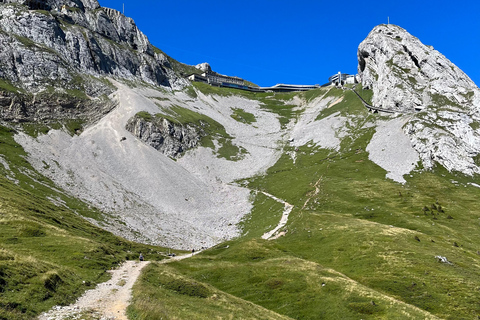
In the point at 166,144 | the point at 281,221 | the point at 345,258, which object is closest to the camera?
the point at 345,258

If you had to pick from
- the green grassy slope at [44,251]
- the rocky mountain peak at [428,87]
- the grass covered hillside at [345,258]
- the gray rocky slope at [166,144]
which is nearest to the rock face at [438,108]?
the rocky mountain peak at [428,87]

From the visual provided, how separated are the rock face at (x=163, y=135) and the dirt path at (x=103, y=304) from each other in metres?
133

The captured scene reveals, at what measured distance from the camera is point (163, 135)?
17638 centimetres

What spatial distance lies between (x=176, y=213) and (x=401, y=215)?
81866mm

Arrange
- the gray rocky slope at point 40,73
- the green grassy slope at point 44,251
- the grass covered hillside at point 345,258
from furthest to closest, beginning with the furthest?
the gray rocky slope at point 40,73 < the grass covered hillside at point 345,258 < the green grassy slope at point 44,251

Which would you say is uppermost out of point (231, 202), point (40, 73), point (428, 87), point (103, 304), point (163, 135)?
point (428, 87)

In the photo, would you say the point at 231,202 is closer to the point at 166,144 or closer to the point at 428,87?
the point at 166,144

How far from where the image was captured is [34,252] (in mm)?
42562

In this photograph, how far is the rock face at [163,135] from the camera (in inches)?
6718

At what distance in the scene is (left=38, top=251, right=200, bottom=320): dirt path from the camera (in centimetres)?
2639

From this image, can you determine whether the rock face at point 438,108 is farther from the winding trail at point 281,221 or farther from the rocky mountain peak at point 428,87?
the winding trail at point 281,221

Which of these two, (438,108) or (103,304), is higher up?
(438,108)

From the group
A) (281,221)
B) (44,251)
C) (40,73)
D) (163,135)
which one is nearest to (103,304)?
(44,251)

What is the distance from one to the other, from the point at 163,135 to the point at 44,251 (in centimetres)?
13576
